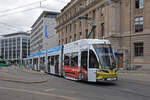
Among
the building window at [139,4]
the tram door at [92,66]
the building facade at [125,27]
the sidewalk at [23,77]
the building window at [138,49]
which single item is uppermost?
the building window at [139,4]

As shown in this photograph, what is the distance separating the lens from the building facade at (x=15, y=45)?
13588 centimetres

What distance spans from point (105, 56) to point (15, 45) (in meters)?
133

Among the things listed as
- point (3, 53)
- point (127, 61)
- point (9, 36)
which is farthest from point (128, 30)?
point (3, 53)

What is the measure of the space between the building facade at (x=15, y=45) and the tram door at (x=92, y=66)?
121 meters

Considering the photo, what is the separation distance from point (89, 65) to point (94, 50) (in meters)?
1.17

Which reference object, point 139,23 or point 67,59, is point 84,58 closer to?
point 67,59

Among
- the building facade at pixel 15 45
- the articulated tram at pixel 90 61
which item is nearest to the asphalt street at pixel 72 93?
the articulated tram at pixel 90 61

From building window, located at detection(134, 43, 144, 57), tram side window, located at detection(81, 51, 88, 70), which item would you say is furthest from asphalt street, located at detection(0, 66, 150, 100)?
building window, located at detection(134, 43, 144, 57)

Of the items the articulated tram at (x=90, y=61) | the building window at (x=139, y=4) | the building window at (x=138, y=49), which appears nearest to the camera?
the articulated tram at (x=90, y=61)

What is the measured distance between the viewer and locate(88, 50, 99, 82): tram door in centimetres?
1387

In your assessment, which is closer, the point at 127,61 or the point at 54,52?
the point at 54,52

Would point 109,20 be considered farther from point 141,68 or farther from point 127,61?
point 141,68

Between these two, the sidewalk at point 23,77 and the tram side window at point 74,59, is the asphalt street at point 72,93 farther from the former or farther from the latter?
the tram side window at point 74,59

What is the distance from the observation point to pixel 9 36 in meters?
142
